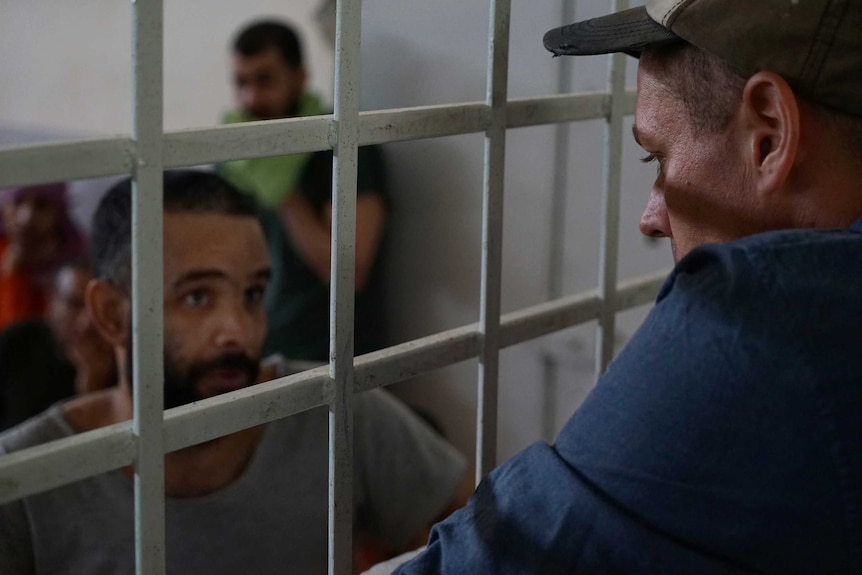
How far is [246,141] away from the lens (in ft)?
2.37

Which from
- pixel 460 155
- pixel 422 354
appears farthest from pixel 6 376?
pixel 422 354

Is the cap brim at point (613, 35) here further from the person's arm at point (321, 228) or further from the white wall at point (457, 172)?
the person's arm at point (321, 228)

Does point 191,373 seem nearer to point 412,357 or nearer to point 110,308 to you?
point 110,308

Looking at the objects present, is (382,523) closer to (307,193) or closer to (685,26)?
(307,193)

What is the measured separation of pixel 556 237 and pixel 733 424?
1865 millimetres

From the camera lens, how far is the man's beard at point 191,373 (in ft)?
5.82

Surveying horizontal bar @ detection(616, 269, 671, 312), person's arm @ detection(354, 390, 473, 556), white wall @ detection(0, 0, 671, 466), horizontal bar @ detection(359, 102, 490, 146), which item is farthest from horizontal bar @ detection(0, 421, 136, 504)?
white wall @ detection(0, 0, 671, 466)

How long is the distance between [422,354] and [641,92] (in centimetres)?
28

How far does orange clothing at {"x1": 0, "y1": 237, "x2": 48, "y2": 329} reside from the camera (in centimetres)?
265

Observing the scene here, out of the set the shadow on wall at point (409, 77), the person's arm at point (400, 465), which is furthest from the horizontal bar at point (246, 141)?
the shadow on wall at point (409, 77)

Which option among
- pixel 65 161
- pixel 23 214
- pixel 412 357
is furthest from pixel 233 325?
pixel 23 214

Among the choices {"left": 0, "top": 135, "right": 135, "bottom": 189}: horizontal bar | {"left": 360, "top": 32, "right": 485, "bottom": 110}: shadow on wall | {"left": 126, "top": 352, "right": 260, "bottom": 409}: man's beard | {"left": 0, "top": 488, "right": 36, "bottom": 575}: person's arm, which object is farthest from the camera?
{"left": 360, "top": 32, "right": 485, "bottom": 110}: shadow on wall

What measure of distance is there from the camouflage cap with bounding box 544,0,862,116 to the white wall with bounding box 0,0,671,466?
139cm

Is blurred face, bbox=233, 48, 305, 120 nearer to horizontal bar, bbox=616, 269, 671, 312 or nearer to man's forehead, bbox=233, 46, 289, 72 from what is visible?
man's forehead, bbox=233, 46, 289, 72
